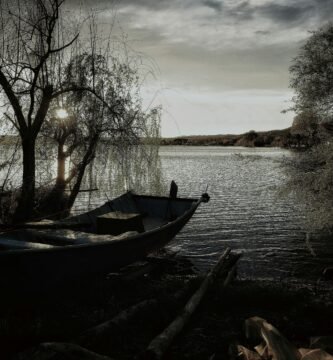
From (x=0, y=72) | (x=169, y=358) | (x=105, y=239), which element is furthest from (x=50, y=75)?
(x=169, y=358)

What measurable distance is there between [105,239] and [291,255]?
27.2 feet

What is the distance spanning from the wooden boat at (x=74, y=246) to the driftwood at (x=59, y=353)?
6.82 ft

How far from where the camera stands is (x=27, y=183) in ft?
42.3

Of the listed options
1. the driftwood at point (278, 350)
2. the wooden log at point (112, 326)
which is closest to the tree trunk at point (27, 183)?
the wooden log at point (112, 326)

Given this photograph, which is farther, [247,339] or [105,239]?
[105,239]

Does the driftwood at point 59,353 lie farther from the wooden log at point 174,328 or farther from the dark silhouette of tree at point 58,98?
the dark silhouette of tree at point 58,98

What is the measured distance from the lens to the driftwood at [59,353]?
556 cm

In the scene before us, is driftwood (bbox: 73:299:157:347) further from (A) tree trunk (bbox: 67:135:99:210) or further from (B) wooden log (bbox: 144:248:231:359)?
(A) tree trunk (bbox: 67:135:99:210)

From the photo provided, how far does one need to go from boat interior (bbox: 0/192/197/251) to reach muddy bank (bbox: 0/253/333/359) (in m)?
1.09

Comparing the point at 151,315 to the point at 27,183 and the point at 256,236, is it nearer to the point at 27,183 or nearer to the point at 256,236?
the point at 27,183

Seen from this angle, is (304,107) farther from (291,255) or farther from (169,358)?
(169,358)

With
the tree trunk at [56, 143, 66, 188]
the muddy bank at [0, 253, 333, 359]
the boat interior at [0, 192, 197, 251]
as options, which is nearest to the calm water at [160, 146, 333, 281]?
the boat interior at [0, 192, 197, 251]

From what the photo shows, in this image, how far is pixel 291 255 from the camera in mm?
15094

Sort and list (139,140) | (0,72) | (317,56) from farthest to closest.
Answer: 1. (317,56)
2. (139,140)
3. (0,72)
